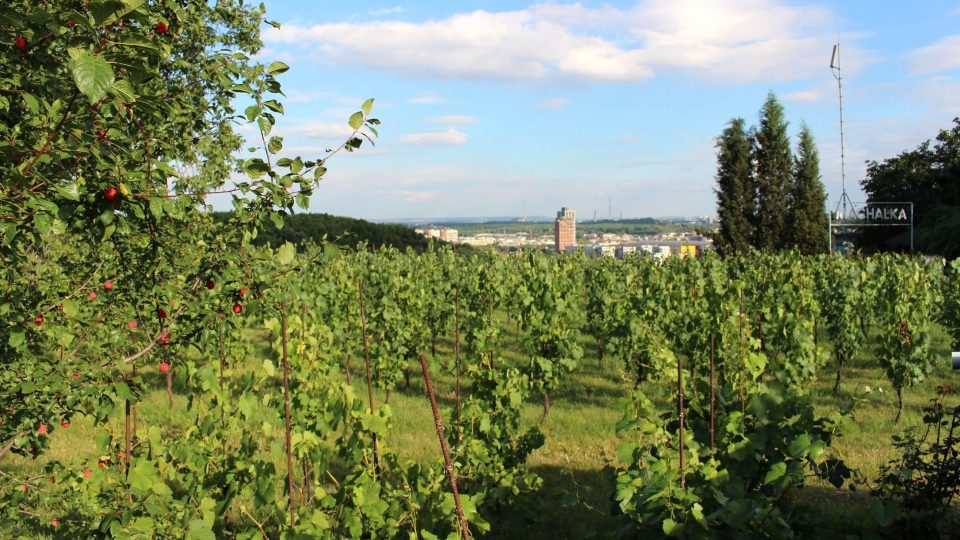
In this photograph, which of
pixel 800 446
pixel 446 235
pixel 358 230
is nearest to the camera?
pixel 800 446

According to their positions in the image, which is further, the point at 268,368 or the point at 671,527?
the point at 268,368

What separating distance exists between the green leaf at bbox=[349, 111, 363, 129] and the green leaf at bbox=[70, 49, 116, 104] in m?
1.08

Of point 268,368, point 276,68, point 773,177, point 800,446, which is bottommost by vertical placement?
point 800,446

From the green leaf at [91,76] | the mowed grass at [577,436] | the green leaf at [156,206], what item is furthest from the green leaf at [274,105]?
the mowed grass at [577,436]

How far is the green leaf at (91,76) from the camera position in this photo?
4.24 ft

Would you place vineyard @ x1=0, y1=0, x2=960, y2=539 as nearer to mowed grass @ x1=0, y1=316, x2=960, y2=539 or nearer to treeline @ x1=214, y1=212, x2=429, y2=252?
mowed grass @ x1=0, y1=316, x2=960, y2=539

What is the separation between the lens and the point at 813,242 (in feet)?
108

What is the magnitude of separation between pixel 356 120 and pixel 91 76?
1.14m

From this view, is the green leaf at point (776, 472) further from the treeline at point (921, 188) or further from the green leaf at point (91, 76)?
the treeline at point (921, 188)

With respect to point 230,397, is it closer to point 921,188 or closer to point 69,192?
point 69,192

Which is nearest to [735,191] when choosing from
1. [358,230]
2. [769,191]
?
[769,191]

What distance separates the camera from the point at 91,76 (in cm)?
131

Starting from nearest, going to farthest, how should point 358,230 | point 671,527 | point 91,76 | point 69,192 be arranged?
point 91,76 → point 69,192 → point 671,527 → point 358,230

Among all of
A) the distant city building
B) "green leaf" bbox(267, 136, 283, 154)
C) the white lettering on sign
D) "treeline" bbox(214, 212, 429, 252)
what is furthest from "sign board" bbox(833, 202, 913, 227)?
"green leaf" bbox(267, 136, 283, 154)
